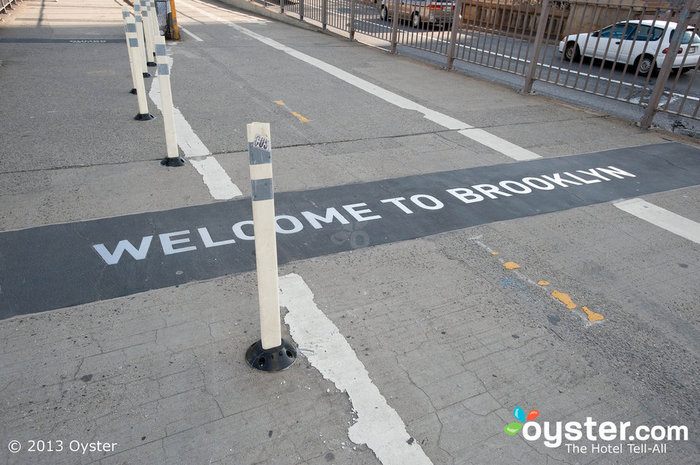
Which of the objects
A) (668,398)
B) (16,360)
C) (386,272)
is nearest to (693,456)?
(668,398)

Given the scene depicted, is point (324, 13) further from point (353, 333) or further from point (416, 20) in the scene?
point (353, 333)

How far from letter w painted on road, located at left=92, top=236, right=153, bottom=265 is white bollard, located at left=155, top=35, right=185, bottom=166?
1.86 metres

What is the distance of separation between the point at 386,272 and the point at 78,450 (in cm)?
242

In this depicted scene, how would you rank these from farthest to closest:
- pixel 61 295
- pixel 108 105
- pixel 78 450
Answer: pixel 108 105
pixel 61 295
pixel 78 450

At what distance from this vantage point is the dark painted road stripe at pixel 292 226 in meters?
3.81

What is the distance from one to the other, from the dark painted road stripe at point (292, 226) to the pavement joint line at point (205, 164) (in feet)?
1.03

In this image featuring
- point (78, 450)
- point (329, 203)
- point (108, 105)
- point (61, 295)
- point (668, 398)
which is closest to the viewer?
point (78, 450)

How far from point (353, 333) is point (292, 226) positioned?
161cm

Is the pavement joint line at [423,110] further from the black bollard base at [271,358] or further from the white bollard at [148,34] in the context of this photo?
the black bollard base at [271,358]

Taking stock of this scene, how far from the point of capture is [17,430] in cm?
258

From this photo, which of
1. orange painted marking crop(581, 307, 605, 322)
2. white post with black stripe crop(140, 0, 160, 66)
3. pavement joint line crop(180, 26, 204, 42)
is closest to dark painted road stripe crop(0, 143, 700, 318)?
orange painted marking crop(581, 307, 605, 322)

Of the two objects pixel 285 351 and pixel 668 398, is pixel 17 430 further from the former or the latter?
pixel 668 398

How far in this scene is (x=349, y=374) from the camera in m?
3.05

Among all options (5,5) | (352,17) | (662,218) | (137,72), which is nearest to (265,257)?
(662,218)
